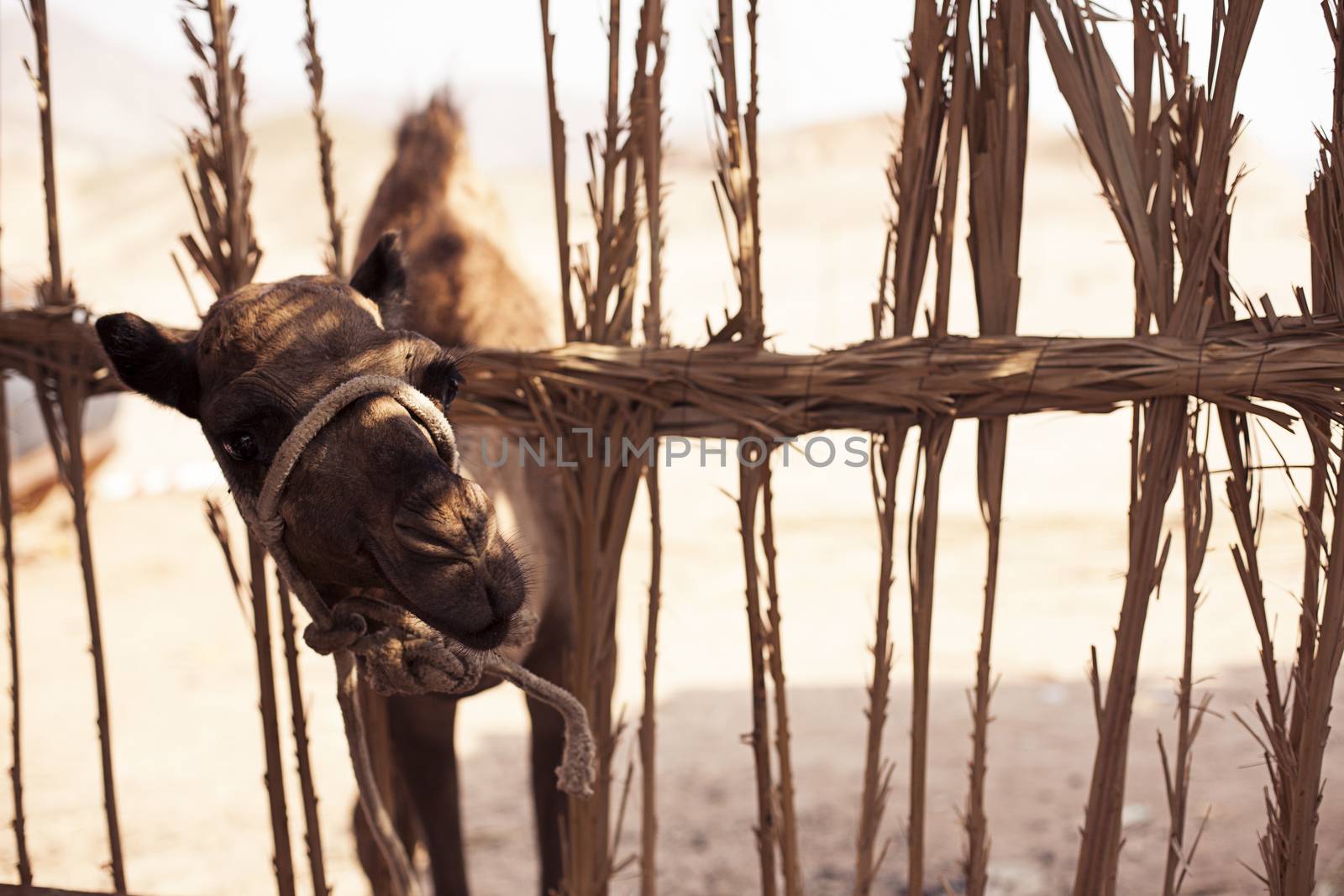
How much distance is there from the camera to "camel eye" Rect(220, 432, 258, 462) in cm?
161

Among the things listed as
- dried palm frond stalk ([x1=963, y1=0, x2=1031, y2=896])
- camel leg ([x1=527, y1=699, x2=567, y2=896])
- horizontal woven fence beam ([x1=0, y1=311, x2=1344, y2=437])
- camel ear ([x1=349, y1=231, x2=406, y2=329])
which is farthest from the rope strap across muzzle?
camel leg ([x1=527, y1=699, x2=567, y2=896])

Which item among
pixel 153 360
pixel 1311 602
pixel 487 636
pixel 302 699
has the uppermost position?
pixel 153 360

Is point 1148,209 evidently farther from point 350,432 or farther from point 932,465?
point 350,432

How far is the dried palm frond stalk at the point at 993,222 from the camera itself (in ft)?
7.14

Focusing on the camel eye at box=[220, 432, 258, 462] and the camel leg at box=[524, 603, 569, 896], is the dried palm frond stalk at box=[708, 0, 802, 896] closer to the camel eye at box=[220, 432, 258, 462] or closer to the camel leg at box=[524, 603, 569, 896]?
the camel leg at box=[524, 603, 569, 896]

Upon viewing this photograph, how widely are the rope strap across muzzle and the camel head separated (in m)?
0.02

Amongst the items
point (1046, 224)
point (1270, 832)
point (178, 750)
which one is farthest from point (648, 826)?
point (1046, 224)

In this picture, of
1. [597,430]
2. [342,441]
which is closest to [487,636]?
[342,441]

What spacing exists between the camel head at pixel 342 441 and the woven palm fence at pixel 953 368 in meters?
0.73

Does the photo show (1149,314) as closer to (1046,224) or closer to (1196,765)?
(1196,765)

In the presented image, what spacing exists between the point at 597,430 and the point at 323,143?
104 cm

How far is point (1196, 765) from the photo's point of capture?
4.64 metres

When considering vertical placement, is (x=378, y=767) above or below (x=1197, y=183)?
below

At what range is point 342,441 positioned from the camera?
1525 millimetres
